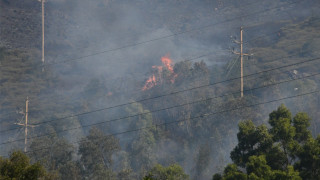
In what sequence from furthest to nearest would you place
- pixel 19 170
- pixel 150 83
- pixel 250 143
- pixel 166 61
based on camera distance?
1. pixel 166 61
2. pixel 150 83
3. pixel 250 143
4. pixel 19 170

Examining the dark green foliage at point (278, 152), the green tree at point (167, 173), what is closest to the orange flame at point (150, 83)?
the green tree at point (167, 173)

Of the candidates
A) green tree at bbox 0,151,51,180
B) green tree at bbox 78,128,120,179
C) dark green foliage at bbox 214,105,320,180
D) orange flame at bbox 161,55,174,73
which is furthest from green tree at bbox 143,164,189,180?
orange flame at bbox 161,55,174,73

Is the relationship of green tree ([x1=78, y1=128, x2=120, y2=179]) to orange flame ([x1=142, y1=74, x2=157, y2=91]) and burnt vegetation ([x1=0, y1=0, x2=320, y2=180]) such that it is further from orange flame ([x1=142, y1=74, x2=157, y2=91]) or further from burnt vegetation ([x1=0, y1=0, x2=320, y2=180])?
orange flame ([x1=142, y1=74, x2=157, y2=91])

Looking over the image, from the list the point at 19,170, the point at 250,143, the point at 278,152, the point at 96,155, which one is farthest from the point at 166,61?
the point at 19,170

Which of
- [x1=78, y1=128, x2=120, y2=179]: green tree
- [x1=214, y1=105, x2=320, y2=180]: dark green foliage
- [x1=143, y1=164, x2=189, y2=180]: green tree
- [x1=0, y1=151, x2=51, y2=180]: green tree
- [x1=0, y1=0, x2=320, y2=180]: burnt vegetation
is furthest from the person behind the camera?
[x1=78, y1=128, x2=120, y2=179]: green tree

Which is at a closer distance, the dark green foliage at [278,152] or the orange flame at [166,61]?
the dark green foliage at [278,152]

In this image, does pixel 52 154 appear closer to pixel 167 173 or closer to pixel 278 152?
pixel 167 173

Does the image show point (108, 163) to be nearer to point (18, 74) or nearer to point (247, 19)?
point (18, 74)

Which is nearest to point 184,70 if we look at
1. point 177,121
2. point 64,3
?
point 177,121

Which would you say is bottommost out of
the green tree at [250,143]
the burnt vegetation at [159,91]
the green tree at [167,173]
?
the green tree at [167,173]

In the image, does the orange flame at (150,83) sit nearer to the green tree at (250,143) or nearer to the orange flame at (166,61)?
the orange flame at (166,61)

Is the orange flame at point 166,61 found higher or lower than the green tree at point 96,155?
higher

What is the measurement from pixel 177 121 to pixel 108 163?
2369 cm

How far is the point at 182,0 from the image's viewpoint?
7298 inches
